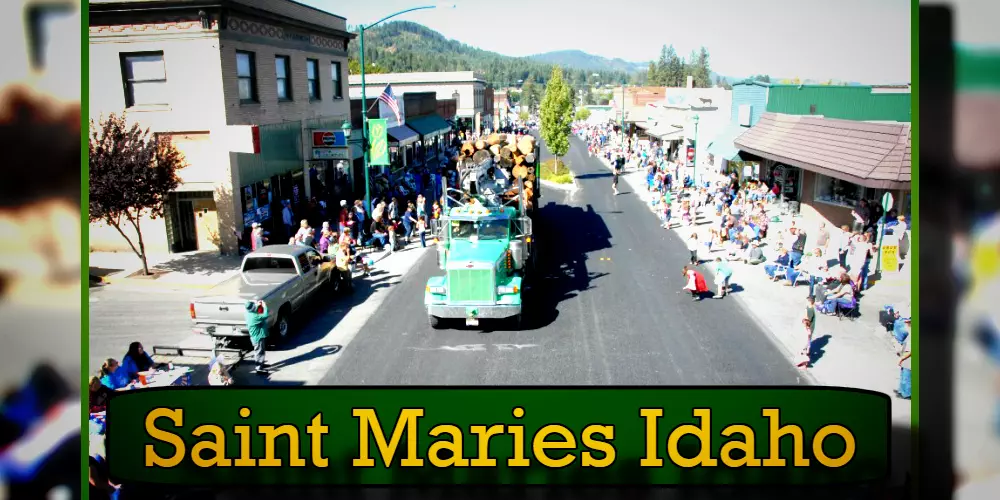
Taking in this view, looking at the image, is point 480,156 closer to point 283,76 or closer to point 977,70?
point 283,76

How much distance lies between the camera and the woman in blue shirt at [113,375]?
27.7ft

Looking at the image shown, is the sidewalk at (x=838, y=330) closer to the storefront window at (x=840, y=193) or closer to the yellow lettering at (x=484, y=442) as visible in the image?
the storefront window at (x=840, y=193)

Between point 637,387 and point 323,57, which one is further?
point 323,57

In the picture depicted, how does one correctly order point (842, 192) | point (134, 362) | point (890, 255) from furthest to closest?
1. point (842, 192)
2. point (890, 255)
3. point (134, 362)

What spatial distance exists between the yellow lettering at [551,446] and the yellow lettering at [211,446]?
3.53 meters

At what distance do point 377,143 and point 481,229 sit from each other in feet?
19.4

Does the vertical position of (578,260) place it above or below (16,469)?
above

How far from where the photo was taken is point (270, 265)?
41.2 ft

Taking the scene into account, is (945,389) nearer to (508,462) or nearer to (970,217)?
(970,217)

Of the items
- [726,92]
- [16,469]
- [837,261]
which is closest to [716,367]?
[837,261]

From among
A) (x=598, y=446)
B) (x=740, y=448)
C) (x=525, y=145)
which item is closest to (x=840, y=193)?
(x=525, y=145)

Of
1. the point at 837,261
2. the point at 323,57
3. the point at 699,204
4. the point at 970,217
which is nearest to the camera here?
the point at 970,217

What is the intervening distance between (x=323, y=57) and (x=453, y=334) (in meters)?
9.38

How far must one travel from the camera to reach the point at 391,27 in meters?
14.4
